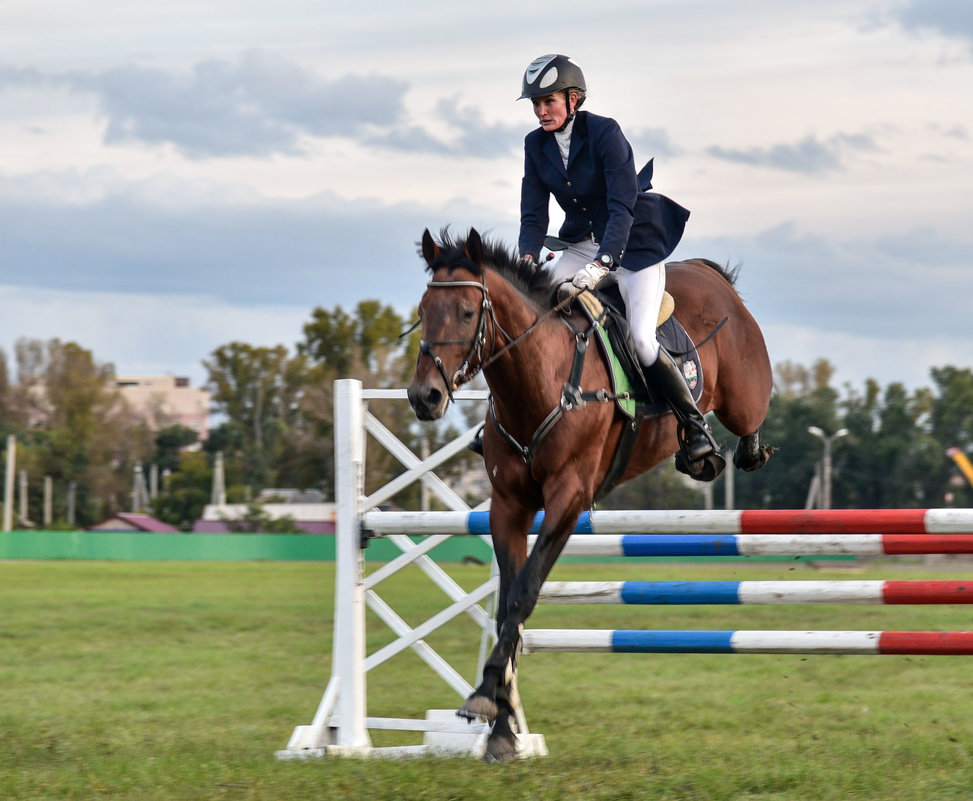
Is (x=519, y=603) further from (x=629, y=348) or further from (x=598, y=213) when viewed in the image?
(x=598, y=213)

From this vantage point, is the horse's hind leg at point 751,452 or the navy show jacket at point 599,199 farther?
the horse's hind leg at point 751,452

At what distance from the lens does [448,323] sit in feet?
15.1

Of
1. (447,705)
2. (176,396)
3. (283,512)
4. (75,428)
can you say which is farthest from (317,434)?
(176,396)

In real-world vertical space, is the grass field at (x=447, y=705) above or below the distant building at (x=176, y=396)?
below

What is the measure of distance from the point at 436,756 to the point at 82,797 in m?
1.61

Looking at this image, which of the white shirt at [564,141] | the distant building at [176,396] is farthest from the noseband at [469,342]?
the distant building at [176,396]

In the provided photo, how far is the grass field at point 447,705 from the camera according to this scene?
15.3 feet

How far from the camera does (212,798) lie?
4.39 m

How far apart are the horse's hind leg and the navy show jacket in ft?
3.95

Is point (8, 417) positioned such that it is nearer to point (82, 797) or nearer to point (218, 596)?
point (218, 596)

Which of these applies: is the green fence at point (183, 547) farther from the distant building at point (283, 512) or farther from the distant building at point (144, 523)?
the distant building at point (144, 523)

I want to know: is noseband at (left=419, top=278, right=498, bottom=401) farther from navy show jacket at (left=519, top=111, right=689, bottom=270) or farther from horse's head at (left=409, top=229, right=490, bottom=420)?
navy show jacket at (left=519, top=111, right=689, bottom=270)

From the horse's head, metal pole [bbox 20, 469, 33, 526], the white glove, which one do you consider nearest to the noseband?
the horse's head

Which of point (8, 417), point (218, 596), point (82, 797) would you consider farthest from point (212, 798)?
point (8, 417)
